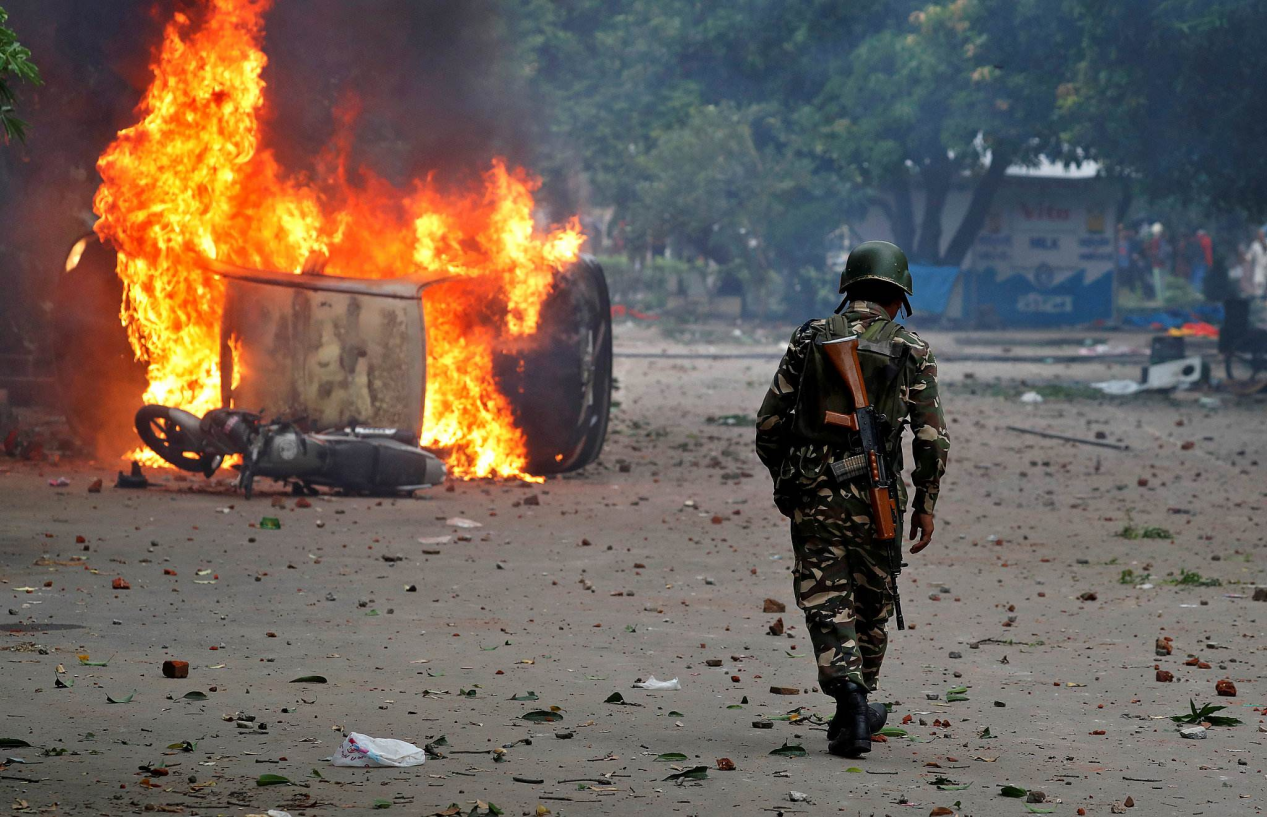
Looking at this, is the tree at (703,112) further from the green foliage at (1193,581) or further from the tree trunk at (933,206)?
the green foliage at (1193,581)

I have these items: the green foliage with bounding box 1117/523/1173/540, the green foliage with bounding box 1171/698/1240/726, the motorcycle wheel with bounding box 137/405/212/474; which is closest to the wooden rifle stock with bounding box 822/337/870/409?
the green foliage with bounding box 1171/698/1240/726

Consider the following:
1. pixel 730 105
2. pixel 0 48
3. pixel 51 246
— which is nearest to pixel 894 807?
pixel 0 48

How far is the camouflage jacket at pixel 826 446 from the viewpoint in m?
4.74

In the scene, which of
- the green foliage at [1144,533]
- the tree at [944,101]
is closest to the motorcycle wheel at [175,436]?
the green foliage at [1144,533]

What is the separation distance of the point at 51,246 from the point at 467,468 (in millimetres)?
4789

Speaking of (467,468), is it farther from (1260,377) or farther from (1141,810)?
(1260,377)

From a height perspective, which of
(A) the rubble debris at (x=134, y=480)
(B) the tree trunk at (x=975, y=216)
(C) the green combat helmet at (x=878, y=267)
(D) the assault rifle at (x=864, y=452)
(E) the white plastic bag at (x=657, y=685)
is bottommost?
(E) the white plastic bag at (x=657, y=685)

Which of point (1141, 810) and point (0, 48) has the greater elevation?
point (0, 48)

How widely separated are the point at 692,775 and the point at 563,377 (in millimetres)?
8470

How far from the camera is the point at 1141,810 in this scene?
4.08 m

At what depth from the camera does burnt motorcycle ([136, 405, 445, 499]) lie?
416 inches

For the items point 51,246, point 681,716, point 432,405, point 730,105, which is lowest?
point 681,716

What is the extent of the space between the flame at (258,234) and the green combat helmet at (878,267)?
7.67 m

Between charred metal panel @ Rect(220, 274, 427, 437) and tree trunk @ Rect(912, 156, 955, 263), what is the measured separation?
28.6 m
